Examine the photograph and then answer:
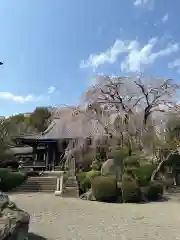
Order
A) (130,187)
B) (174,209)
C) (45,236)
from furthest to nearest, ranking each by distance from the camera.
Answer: (130,187) → (174,209) → (45,236)

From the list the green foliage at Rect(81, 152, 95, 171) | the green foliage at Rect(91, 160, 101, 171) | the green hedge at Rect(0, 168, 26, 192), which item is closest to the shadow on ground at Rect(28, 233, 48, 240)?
the green hedge at Rect(0, 168, 26, 192)

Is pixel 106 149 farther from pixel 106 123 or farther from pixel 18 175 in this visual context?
pixel 18 175

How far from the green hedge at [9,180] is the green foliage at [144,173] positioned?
8.02m

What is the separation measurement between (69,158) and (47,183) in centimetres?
557

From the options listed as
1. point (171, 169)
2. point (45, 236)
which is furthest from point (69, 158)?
point (45, 236)

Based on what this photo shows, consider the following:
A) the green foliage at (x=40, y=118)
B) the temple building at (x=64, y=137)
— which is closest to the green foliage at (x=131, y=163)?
the temple building at (x=64, y=137)

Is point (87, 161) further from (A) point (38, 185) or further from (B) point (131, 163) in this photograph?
(B) point (131, 163)

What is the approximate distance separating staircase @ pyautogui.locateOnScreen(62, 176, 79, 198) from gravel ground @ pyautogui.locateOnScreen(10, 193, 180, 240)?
14.7ft

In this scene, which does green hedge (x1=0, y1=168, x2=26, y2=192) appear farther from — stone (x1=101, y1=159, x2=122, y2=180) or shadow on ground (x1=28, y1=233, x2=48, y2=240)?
shadow on ground (x1=28, y1=233, x2=48, y2=240)

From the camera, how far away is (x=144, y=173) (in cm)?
1978

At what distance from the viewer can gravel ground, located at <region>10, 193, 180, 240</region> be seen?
27.3ft

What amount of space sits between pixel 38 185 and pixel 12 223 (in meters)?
14.9

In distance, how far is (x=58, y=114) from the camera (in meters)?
30.5

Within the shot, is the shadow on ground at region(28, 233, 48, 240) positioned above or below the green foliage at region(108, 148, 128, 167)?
below
